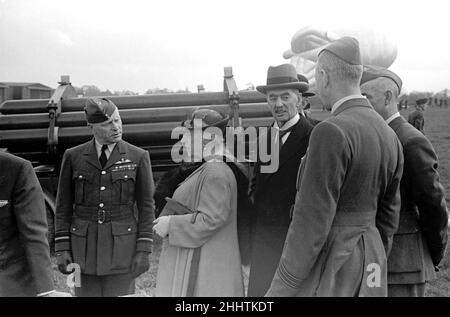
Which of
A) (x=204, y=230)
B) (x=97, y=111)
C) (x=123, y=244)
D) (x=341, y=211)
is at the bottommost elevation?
(x=123, y=244)

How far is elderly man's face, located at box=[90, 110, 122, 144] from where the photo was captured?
3.19 metres

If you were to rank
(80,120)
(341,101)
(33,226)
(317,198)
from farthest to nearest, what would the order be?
(80,120) → (33,226) → (341,101) → (317,198)

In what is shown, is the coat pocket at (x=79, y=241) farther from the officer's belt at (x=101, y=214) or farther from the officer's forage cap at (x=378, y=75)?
the officer's forage cap at (x=378, y=75)

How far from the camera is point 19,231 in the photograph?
87.9 inches

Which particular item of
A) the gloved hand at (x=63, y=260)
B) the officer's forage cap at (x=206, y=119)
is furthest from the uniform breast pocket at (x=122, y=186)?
the officer's forage cap at (x=206, y=119)

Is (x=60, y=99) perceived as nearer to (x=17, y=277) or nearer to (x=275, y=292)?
(x=17, y=277)

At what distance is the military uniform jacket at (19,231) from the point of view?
221 cm

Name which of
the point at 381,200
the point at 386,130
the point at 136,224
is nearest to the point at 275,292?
the point at 381,200

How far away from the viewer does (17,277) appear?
7.36ft

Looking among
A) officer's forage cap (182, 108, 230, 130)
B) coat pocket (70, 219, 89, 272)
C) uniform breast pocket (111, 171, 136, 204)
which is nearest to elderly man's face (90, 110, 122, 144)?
uniform breast pocket (111, 171, 136, 204)

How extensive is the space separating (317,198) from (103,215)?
5.81 feet

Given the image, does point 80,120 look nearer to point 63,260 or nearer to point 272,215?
point 63,260

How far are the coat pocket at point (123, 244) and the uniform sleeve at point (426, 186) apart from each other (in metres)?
1.77

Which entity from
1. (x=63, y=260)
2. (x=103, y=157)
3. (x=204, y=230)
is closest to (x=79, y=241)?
(x=63, y=260)
